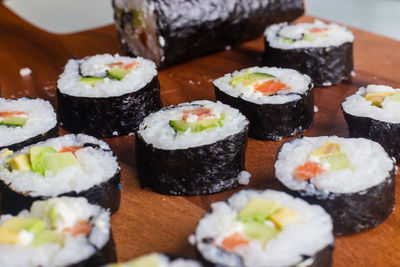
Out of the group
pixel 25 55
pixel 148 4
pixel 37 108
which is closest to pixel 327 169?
pixel 37 108

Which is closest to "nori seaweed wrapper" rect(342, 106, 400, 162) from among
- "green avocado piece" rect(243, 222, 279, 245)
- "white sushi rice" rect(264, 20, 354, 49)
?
"white sushi rice" rect(264, 20, 354, 49)

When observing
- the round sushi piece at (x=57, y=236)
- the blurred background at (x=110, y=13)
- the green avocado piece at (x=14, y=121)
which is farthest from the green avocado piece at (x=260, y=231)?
the blurred background at (x=110, y=13)

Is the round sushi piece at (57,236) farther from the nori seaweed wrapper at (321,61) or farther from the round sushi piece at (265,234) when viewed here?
the nori seaweed wrapper at (321,61)

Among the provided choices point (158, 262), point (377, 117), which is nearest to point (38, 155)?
point (158, 262)

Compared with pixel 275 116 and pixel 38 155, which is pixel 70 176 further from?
pixel 275 116

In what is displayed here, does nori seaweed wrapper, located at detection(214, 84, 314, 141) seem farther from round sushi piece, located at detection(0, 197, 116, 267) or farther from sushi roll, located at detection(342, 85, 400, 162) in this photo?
round sushi piece, located at detection(0, 197, 116, 267)

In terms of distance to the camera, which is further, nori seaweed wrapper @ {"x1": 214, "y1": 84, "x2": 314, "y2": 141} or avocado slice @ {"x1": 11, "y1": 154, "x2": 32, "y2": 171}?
nori seaweed wrapper @ {"x1": 214, "y1": 84, "x2": 314, "y2": 141}
